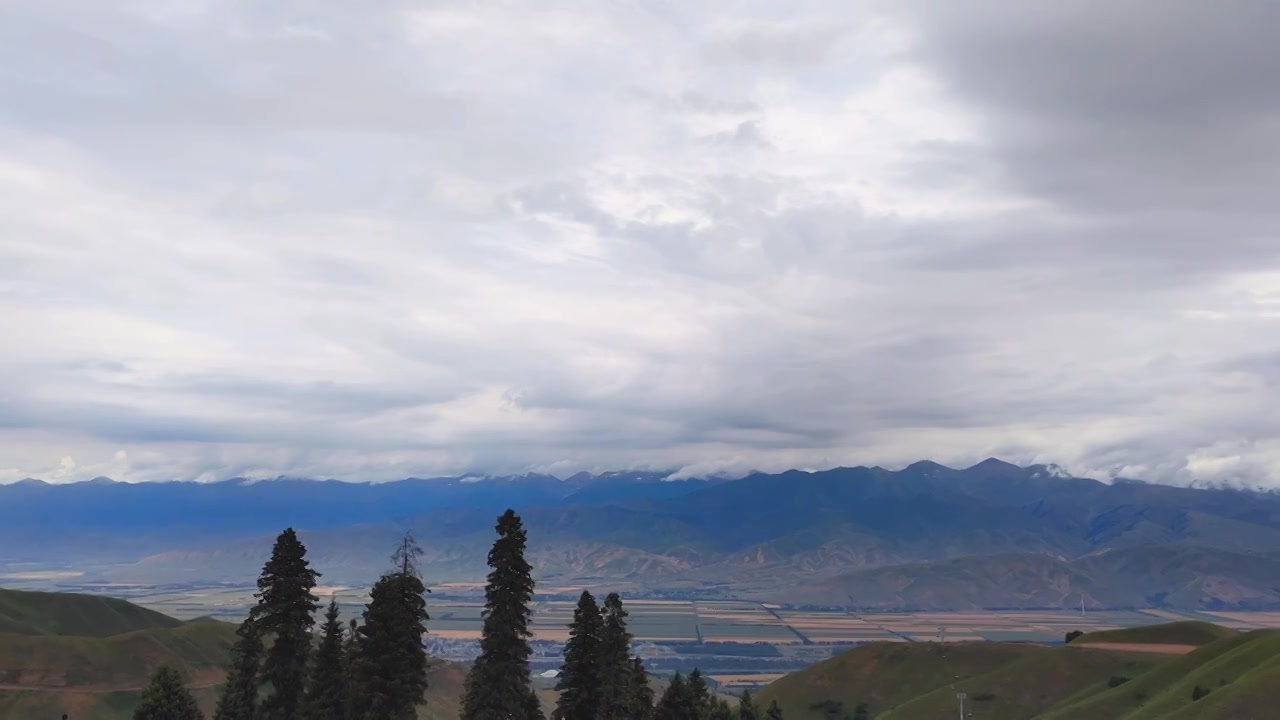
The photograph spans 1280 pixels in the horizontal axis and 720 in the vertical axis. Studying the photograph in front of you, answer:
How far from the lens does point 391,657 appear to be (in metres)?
80.3

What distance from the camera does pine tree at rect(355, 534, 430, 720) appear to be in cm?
7969

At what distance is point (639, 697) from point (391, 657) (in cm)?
3087

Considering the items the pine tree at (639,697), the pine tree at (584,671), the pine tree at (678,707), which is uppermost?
the pine tree at (584,671)

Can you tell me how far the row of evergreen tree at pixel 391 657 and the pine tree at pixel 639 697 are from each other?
17.8ft

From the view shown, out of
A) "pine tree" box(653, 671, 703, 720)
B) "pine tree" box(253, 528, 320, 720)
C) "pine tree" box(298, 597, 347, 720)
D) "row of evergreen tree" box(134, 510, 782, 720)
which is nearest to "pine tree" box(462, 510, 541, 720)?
"row of evergreen tree" box(134, 510, 782, 720)

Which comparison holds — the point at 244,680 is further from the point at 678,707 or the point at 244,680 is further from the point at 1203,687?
the point at 1203,687

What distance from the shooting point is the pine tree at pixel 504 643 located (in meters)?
84.5

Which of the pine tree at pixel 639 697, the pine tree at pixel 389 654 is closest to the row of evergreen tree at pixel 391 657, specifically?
the pine tree at pixel 389 654

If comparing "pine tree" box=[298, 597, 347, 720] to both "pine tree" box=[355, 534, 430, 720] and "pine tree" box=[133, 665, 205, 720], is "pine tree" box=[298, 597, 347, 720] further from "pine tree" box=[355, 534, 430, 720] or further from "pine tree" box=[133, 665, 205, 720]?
"pine tree" box=[133, 665, 205, 720]

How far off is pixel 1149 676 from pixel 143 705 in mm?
168659

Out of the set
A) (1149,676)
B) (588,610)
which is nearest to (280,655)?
(588,610)

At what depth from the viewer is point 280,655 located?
84.0 metres

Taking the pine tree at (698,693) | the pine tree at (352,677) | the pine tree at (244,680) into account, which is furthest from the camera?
the pine tree at (698,693)

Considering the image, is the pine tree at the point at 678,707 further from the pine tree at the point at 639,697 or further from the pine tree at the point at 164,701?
the pine tree at the point at 164,701
